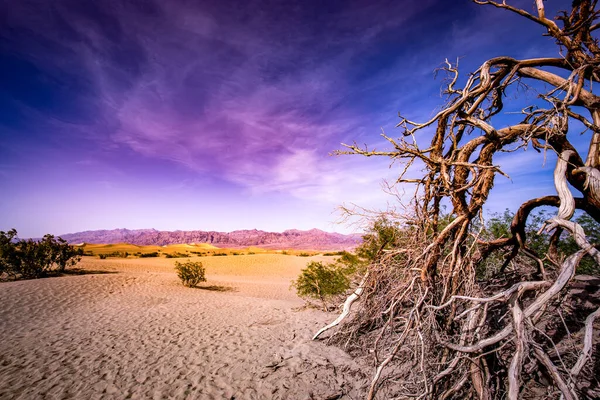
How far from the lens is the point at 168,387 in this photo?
5180 mm

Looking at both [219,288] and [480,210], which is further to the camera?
[219,288]

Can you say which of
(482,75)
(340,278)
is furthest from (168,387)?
(482,75)

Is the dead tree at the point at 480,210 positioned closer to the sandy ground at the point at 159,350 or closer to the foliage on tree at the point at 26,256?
the sandy ground at the point at 159,350

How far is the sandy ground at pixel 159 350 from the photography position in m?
5.05

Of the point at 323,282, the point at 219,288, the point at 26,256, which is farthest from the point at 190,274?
the point at 323,282

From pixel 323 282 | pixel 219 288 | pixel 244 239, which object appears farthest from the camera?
pixel 244 239

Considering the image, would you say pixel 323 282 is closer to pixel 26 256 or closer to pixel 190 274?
pixel 190 274

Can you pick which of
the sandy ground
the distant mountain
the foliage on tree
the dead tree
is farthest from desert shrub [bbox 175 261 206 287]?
the distant mountain

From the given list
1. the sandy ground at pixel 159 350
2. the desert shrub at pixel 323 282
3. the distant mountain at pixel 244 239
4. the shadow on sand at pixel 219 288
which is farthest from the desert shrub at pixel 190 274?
the distant mountain at pixel 244 239

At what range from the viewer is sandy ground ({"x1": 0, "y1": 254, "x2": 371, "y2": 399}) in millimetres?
5047

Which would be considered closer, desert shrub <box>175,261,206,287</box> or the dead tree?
the dead tree

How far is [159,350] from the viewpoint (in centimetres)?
691

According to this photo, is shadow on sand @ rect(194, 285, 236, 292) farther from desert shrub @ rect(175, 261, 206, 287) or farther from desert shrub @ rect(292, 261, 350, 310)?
desert shrub @ rect(292, 261, 350, 310)

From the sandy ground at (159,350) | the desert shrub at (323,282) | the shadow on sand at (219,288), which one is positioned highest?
the desert shrub at (323,282)
